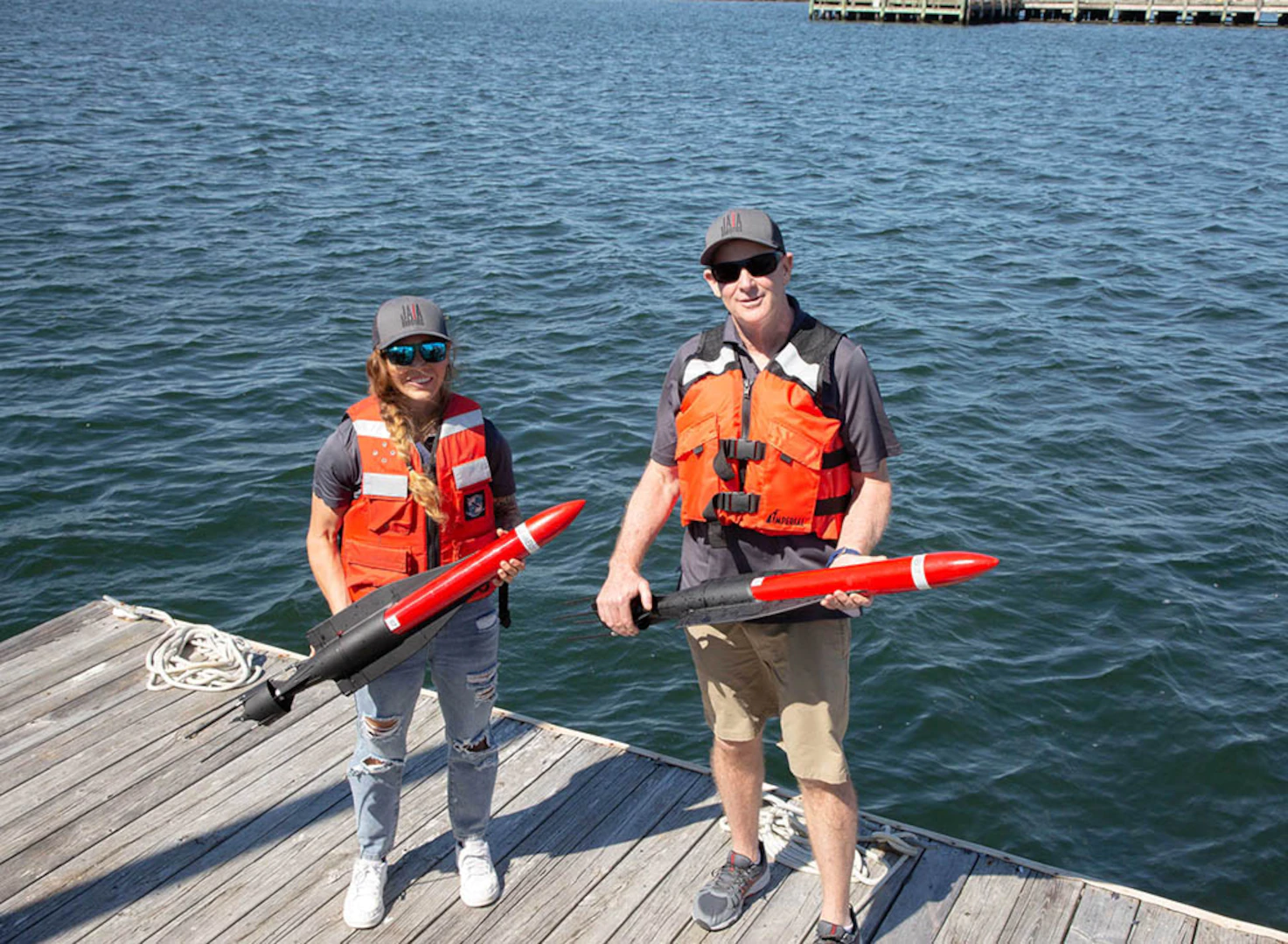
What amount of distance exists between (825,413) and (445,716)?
207 cm

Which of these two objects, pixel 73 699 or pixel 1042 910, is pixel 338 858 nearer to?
pixel 73 699

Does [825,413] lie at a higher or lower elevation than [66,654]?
higher

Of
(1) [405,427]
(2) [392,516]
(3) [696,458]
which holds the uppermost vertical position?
(1) [405,427]

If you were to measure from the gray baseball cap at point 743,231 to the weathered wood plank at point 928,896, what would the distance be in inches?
113

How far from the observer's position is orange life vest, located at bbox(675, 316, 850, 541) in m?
4.23

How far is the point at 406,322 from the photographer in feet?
14.1

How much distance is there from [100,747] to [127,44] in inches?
1873

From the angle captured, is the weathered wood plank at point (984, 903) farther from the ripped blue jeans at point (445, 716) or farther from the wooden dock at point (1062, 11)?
the wooden dock at point (1062, 11)

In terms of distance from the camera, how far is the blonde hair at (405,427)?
441 centimetres

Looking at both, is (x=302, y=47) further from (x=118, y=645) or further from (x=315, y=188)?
(x=118, y=645)

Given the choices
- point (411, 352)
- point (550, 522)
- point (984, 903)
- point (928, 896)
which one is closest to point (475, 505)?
point (550, 522)

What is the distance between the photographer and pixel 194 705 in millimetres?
6605

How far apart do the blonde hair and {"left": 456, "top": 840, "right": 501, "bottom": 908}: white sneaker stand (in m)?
1.55

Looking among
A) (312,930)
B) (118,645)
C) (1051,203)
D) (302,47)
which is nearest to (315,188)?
(1051,203)
